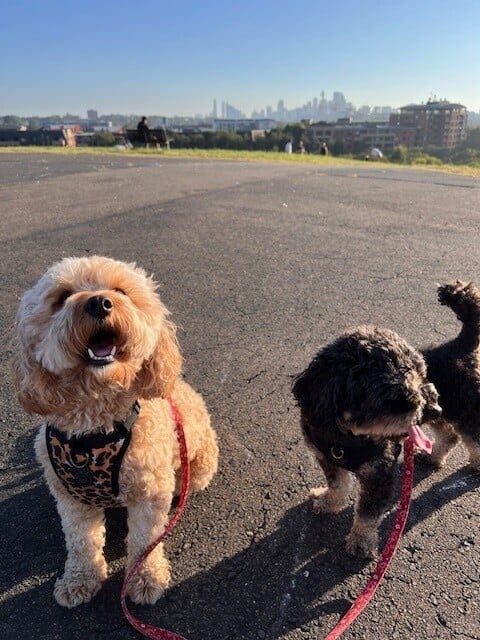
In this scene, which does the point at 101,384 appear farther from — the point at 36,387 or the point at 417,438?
the point at 417,438

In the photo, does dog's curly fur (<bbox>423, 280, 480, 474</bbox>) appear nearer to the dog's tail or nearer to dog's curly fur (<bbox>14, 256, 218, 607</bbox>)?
the dog's tail

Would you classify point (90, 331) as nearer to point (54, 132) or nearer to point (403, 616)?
point (403, 616)

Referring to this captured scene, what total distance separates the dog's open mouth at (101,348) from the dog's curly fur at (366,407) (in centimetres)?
117

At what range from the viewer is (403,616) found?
93.7 inches

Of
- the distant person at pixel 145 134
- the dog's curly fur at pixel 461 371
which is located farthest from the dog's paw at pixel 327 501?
the distant person at pixel 145 134

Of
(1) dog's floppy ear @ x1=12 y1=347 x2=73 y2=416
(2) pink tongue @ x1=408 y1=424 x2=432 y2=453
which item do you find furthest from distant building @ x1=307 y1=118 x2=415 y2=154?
(1) dog's floppy ear @ x1=12 y1=347 x2=73 y2=416

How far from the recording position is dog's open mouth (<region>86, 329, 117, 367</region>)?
2.22 metres

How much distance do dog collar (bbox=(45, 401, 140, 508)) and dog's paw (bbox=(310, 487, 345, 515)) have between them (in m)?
1.33

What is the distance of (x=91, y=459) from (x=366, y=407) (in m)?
1.49

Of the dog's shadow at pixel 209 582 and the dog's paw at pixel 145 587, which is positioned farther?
the dog's paw at pixel 145 587

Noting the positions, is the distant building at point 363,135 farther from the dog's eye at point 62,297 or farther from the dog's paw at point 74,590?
the dog's paw at point 74,590

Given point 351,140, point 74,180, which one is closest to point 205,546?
point 74,180

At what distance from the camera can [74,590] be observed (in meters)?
2.46

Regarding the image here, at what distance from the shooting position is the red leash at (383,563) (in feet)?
7.03
